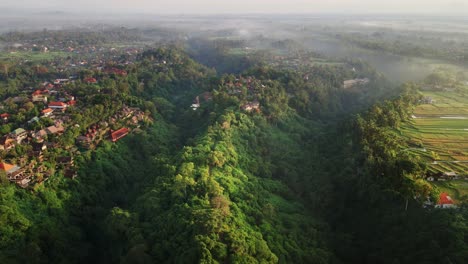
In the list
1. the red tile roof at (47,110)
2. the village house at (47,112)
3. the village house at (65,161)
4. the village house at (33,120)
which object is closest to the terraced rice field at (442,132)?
the village house at (65,161)

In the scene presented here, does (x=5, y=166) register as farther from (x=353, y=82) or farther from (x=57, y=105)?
(x=353, y=82)

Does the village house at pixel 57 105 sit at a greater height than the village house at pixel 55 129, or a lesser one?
greater

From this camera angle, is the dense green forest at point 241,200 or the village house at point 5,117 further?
the village house at point 5,117

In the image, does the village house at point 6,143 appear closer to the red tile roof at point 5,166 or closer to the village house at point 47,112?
the red tile roof at point 5,166

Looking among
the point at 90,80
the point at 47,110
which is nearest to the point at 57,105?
the point at 47,110

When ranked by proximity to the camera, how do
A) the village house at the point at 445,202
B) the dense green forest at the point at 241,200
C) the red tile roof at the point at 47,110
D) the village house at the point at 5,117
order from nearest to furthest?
1. the dense green forest at the point at 241,200
2. the village house at the point at 445,202
3. the village house at the point at 5,117
4. the red tile roof at the point at 47,110
